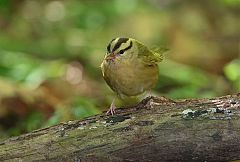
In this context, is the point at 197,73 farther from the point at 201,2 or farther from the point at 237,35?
the point at 201,2

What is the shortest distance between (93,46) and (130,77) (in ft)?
13.2

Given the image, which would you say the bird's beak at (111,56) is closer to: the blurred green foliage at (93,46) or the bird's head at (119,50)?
the bird's head at (119,50)

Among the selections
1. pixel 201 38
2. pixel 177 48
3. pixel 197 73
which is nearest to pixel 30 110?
pixel 197 73

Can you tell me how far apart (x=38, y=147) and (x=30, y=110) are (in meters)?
2.53

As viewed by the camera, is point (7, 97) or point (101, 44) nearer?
point (7, 97)

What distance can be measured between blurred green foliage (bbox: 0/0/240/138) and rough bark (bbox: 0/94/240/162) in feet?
6.27

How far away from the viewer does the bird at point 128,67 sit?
3.82 m

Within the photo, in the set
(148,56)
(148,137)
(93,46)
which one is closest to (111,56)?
(148,56)

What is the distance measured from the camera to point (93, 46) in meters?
7.85

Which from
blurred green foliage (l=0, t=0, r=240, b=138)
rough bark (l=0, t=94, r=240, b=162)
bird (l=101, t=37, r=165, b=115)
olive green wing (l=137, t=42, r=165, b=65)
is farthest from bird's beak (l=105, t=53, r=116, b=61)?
blurred green foliage (l=0, t=0, r=240, b=138)

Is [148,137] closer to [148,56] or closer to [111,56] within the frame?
[111,56]

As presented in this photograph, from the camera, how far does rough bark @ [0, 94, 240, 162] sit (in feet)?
10.2

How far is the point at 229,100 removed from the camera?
331 centimetres

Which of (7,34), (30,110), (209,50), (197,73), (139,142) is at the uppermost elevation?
(7,34)
